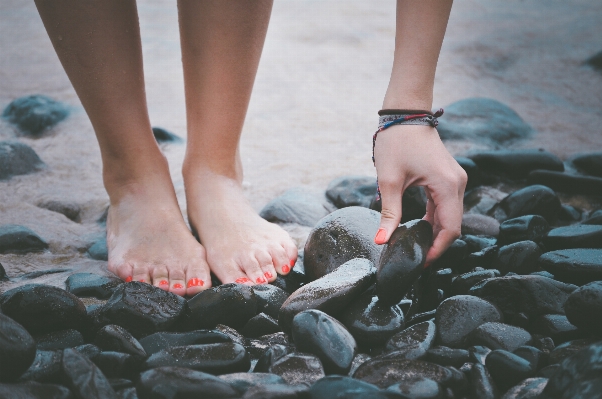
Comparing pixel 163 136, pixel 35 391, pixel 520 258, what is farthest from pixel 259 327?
pixel 163 136

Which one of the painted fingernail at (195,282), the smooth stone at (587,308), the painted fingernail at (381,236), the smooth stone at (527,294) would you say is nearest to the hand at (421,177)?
the painted fingernail at (381,236)

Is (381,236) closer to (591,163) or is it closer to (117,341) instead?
(117,341)

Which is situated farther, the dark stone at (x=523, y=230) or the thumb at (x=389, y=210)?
the dark stone at (x=523, y=230)

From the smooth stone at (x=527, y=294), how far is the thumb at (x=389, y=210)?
1.32ft

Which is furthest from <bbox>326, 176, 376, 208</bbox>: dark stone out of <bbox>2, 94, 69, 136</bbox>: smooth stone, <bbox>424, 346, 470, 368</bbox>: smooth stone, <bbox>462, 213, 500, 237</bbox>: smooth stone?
<bbox>2, 94, 69, 136</bbox>: smooth stone

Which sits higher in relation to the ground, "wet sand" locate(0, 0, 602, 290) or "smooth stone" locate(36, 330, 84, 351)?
"wet sand" locate(0, 0, 602, 290)

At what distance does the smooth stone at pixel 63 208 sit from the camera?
2.80 m

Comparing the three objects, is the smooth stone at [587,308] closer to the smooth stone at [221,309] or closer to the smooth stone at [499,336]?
the smooth stone at [499,336]

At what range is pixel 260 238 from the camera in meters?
2.36

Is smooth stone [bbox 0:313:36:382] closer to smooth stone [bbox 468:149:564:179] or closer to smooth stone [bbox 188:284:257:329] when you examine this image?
smooth stone [bbox 188:284:257:329]

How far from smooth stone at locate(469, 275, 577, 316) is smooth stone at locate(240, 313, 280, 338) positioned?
670 millimetres

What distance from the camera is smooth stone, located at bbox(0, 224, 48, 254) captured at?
7.57 ft

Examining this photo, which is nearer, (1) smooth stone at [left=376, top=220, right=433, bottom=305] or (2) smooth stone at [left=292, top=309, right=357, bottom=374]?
(2) smooth stone at [left=292, top=309, right=357, bottom=374]

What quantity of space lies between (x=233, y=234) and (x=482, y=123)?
226cm
